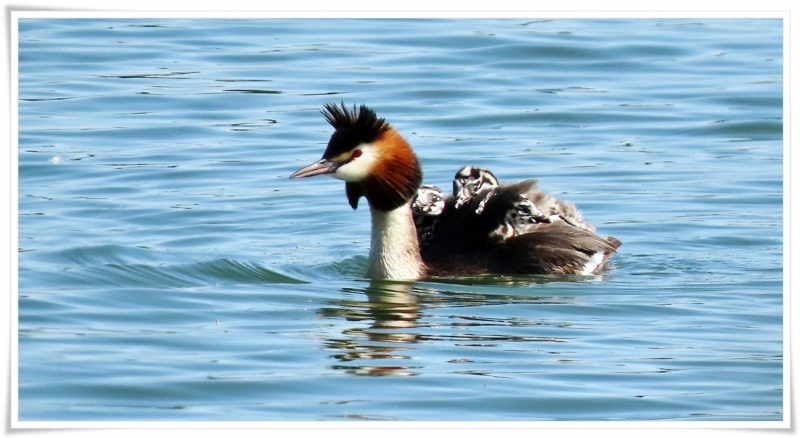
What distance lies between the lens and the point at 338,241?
1195 cm

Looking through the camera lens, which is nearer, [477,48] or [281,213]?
[281,213]

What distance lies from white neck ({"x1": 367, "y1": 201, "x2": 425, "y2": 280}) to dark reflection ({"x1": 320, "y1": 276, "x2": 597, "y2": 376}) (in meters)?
0.10

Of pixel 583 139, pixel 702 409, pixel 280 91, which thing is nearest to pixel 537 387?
pixel 702 409

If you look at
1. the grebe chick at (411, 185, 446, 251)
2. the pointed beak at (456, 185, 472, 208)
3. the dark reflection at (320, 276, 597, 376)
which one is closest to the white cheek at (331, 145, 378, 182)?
the dark reflection at (320, 276, 597, 376)

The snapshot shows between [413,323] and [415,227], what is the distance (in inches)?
68.7

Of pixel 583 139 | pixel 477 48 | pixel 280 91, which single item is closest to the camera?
pixel 583 139

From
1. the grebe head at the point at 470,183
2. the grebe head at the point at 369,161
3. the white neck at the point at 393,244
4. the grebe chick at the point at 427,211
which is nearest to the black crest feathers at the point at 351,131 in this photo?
the grebe head at the point at 369,161

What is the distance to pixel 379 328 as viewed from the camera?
9070mm

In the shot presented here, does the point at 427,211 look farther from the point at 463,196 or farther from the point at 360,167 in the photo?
the point at 360,167

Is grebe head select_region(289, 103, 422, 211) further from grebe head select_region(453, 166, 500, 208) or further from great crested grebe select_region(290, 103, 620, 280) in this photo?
grebe head select_region(453, 166, 500, 208)

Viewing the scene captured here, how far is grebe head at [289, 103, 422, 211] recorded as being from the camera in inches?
388
